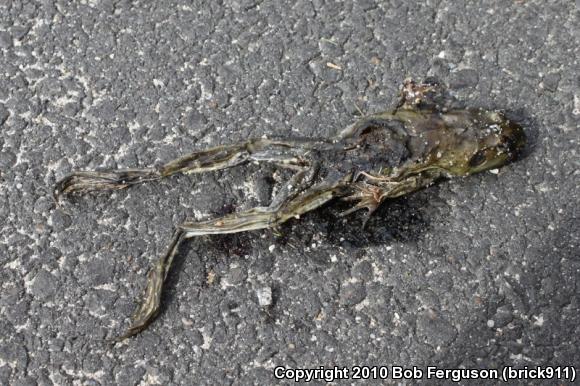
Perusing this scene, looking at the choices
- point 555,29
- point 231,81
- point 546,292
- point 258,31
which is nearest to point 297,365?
point 546,292

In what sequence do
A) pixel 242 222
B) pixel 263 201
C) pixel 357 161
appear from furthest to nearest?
1. pixel 263 201
2. pixel 357 161
3. pixel 242 222

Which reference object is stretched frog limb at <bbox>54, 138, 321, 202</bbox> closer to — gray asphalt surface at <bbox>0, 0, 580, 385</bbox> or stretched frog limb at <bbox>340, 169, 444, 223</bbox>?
gray asphalt surface at <bbox>0, 0, 580, 385</bbox>

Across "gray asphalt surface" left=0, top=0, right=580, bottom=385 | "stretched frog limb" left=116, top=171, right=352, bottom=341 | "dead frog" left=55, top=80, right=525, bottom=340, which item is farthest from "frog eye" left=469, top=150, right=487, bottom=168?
"stretched frog limb" left=116, top=171, right=352, bottom=341

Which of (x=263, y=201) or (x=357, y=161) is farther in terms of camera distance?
(x=263, y=201)

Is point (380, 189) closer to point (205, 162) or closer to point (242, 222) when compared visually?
point (242, 222)

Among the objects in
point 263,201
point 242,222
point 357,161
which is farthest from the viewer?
point 263,201

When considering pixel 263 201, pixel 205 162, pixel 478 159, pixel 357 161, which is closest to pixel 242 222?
pixel 263 201

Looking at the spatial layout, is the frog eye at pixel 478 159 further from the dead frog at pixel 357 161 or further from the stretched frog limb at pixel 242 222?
the stretched frog limb at pixel 242 222
